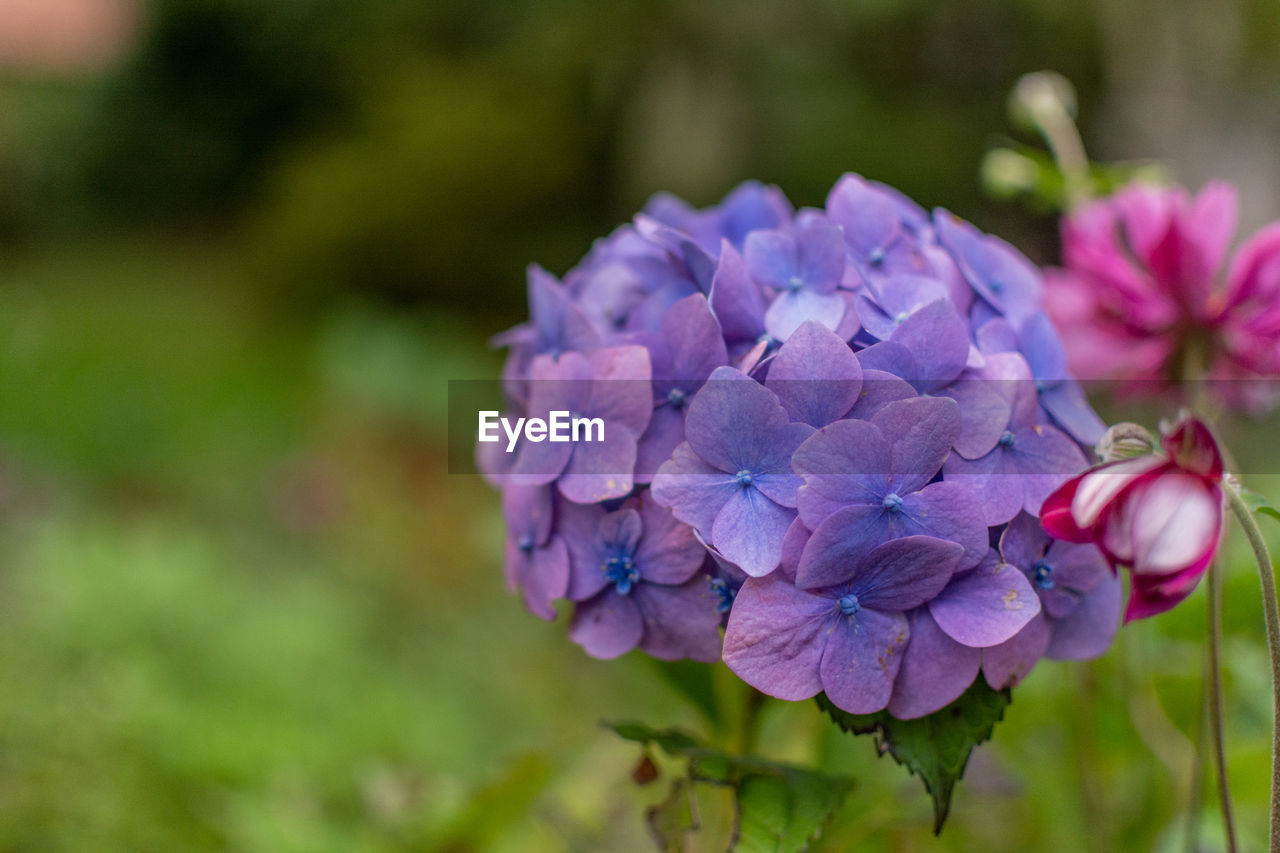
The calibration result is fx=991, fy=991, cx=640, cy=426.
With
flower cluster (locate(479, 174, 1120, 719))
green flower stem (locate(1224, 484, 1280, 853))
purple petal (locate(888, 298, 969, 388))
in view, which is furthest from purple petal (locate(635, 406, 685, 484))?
green flower stem (locate(1224, 484, 1280, 853))

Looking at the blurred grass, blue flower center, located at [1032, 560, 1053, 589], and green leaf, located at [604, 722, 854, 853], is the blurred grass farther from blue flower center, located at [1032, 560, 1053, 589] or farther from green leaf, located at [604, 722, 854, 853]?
blue flower center, located at [1032, 560, 1053, 589]

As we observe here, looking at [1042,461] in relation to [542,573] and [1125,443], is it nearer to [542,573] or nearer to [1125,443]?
[1125,443]

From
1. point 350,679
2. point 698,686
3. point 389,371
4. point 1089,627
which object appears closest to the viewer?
point 1089,627

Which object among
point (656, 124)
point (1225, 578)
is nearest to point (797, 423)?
point (1225, 578)

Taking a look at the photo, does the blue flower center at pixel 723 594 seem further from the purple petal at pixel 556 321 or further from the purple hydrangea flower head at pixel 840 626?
the purple petal at pixel 556 321

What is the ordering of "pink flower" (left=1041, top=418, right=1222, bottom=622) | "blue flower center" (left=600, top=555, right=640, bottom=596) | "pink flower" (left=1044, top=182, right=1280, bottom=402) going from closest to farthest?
"pink flower" (left=1041, top=418, right=1222, bottom=622), "blue flower center" (left=600, top=555, right=640, bottom=596), "pink flower" (left=1044, top=182, right=1280, bottom=402)

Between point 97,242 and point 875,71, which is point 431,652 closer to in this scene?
point 875,71

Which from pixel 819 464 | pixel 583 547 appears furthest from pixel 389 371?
pixel 819 464
